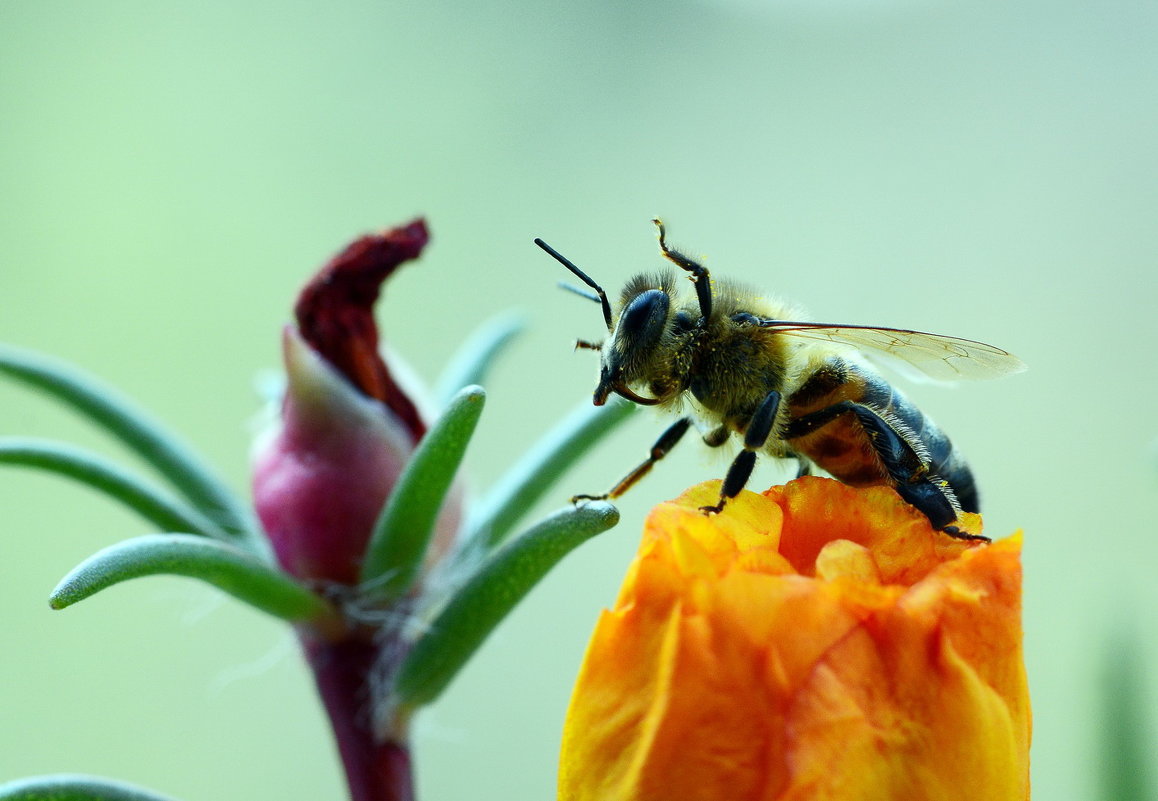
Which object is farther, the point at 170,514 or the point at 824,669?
the point at 170,514

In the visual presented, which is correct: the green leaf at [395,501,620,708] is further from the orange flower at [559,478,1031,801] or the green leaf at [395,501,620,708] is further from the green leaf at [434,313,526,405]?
the green leaf at [434,313,526,405]

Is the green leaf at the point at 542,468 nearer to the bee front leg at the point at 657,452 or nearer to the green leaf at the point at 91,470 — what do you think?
the bee front leg at the point at 657,452

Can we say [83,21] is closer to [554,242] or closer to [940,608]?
[554,242]

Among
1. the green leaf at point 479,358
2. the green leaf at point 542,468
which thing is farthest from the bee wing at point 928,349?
the green leaf at point 479,358

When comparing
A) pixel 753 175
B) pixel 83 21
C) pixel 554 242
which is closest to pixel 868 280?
pixel 753 175

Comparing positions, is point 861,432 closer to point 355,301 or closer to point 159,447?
point 355,301

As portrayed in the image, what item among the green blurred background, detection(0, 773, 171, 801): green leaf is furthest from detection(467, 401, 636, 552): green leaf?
the green blurred background

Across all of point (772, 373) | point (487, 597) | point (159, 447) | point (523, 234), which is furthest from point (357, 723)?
point (523, 234)
